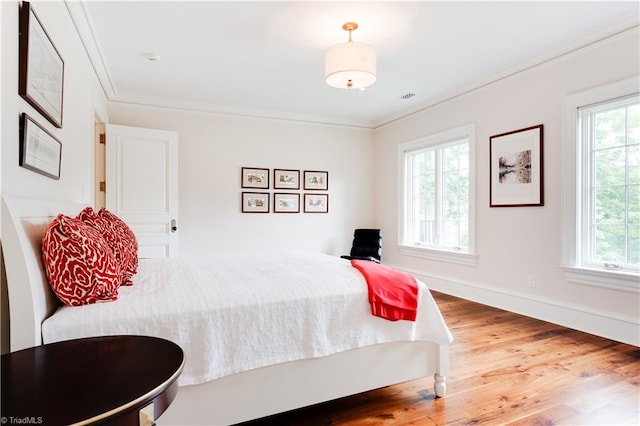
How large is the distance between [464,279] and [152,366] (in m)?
4.07

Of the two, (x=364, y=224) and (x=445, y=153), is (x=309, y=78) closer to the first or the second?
(x=445, y=153)

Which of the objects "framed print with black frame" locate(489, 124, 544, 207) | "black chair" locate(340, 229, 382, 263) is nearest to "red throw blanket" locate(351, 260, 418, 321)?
"framed print with black frame" locate(489, 124, 544, 207)

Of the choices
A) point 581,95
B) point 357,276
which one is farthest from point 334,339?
point 581,95

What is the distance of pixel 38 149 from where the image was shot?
1.90 meters

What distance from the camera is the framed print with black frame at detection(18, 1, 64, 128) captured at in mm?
1716

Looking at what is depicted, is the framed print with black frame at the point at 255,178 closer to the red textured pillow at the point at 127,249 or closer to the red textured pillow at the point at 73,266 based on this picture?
the red textured pillow at the point at 127,249

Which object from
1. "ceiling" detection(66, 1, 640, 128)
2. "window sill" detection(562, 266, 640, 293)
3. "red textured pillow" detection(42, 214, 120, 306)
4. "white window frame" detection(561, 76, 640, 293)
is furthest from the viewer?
"white window frame" detection(561, 76, 640, 293)

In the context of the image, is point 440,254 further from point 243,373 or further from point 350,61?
→ point 243,373

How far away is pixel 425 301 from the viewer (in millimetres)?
2008

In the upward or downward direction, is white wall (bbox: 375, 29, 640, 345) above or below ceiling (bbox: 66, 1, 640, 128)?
below

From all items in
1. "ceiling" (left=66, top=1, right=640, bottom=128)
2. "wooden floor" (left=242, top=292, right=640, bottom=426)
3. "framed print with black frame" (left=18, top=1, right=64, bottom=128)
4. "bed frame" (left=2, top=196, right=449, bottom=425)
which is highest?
"ceiling" (left=66, top=1, right=640, bottom=128)

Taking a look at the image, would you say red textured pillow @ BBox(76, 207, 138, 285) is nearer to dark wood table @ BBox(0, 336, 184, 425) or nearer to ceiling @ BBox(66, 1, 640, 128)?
dark wood table @ BBox(0, 336, 184, 425)

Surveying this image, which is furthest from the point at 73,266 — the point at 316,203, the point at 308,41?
the point at 316,203

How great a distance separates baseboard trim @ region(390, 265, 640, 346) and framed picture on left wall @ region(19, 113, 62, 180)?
4173mm
